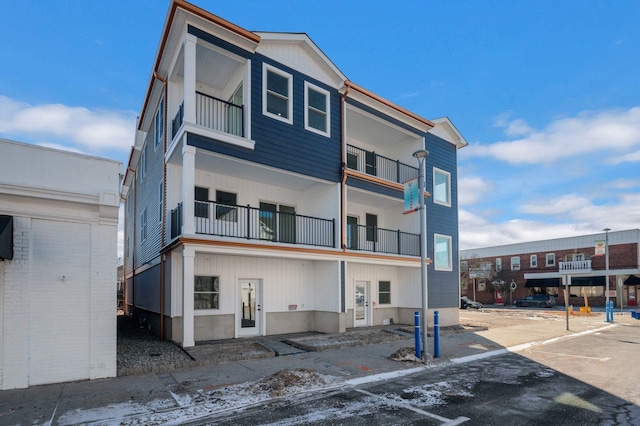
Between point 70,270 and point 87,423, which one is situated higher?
point 70,270

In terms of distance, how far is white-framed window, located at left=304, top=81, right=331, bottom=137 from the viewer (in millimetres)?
15031

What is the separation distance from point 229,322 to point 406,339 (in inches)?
252

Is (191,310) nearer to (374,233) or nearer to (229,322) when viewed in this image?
(229,322)

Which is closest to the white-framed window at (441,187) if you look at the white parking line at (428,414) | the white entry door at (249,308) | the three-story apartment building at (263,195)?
the three-story apartment building at (263,195)

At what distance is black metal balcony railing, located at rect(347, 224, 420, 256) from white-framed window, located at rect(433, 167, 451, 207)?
2496mm

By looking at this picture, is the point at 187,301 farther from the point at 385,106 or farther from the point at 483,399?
the point at 385,106

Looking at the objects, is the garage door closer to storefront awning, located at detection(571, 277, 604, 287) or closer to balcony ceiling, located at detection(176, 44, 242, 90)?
balcony ceiling, located at detection(176, 44, 242, 90)

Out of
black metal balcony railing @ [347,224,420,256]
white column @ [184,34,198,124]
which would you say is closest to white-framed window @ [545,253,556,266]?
black metal balcony railing @ [347,224,420,256]

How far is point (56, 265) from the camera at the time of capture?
8.16 metres

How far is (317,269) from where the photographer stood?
1570 centimetres

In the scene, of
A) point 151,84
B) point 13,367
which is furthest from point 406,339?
point 151,84

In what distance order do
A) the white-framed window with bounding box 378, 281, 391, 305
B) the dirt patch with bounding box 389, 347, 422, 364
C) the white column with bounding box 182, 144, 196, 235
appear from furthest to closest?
the white-framed window with bounding box 378, 281, 391, 305
the white column with bounding box 182, 144, 196, 235
the dirt patch with bounding box 389, 347, 422, 364

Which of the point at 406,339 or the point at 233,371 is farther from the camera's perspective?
the point at 406,339

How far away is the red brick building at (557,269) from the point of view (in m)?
37.1
